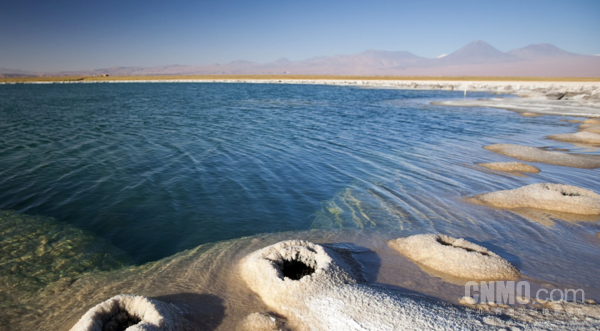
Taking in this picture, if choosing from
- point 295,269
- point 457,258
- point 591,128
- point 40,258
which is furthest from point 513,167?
point 40,258

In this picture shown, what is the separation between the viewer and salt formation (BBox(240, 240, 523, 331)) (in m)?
4.46

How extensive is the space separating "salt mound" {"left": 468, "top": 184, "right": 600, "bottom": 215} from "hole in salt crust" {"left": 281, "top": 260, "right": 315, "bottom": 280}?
6.53 metres

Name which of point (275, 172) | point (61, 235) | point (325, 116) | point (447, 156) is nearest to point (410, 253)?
point (275, 172)

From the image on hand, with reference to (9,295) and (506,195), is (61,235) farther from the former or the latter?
(506,195)

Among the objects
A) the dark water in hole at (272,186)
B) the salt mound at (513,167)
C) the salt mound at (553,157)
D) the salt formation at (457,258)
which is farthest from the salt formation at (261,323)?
the salt mound at (553,157)

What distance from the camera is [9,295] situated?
5586mm

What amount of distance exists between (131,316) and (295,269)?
2.85 metres

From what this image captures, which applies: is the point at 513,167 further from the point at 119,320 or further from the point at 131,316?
the point at 119,320

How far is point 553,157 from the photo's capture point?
14633 mm

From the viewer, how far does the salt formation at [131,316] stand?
4.33 meters

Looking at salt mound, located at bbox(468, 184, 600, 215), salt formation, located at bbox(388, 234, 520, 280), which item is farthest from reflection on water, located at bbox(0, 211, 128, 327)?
salt mound, located at bbox(468, 184, 600, 215)

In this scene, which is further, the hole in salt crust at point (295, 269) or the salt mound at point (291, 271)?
the hole in salt crust at point (295, 269)

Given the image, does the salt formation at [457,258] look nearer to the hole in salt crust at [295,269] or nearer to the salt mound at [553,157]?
the hole in salt crust at [295,269]

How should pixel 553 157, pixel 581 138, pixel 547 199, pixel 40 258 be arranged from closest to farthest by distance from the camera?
pixel 40 258, pixel 547 199, pixel 553 157, pixel 581 138
